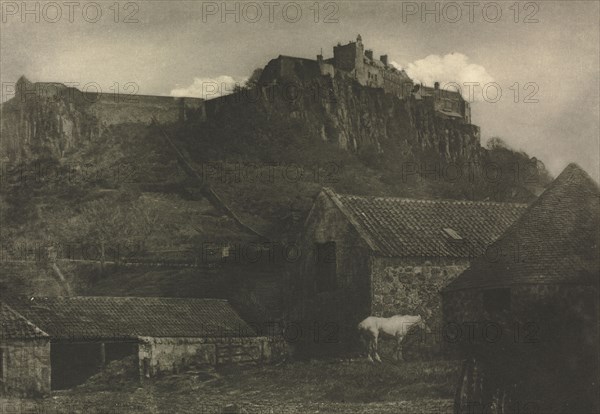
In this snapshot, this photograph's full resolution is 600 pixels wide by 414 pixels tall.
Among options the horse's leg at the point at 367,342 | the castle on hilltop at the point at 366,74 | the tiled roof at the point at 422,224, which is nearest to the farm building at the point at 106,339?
the horse's leg at the point at 367,342

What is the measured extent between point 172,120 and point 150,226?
627 inches

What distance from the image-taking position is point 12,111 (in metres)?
71.8

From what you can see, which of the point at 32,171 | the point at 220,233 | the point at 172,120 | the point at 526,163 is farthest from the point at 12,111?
the point at 526,163

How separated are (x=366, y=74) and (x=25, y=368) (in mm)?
64730

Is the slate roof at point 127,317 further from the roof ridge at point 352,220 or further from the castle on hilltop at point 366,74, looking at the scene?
the castle on hilltop at point 366,74

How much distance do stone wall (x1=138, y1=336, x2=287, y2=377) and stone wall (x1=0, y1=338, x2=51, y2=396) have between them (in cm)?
325

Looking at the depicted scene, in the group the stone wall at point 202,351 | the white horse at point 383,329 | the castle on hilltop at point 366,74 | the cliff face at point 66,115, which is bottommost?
the stone wall at point 202,351

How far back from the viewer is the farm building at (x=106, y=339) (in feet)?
91.0

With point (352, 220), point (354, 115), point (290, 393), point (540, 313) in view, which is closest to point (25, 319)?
point (290, 393)

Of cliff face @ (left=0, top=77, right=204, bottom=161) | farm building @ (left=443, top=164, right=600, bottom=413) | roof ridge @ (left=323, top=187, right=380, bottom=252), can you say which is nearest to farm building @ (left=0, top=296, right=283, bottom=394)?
roof ridge @ (left=323, top=187, right=380, bottom=252)

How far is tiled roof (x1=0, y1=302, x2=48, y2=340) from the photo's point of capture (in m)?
27.8

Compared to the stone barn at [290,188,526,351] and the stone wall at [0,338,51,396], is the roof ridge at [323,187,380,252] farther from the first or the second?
the stone wall at [0,338,51,396]

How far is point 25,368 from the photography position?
27.4 meters

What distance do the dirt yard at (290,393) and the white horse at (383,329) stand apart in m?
0.85
